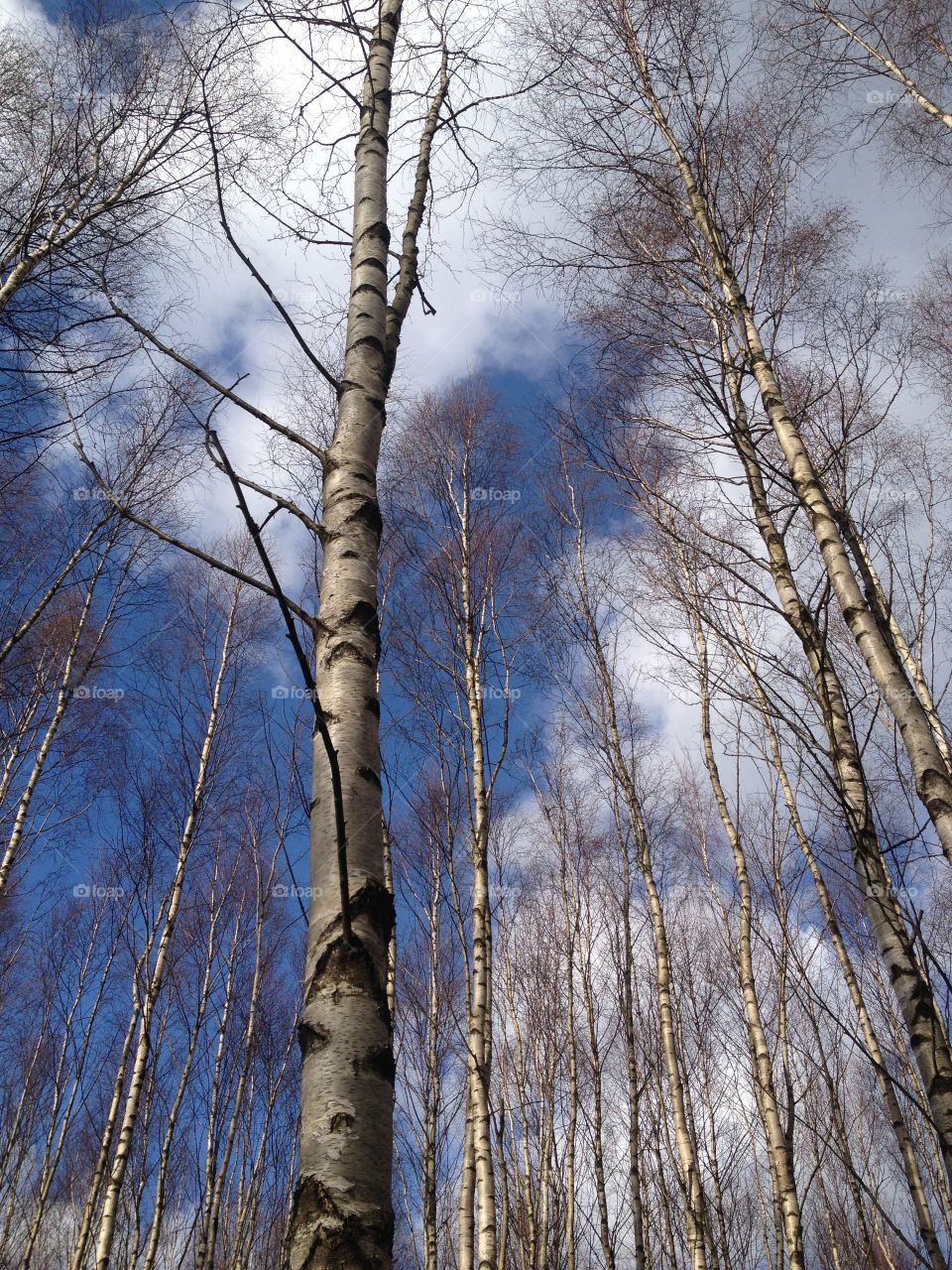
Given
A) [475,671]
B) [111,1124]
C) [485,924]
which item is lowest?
[111,1124]

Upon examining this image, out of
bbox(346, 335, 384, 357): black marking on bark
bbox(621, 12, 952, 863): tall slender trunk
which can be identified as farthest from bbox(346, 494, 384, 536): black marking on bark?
bbox(621, 12, 952, 863): tall slender trunk

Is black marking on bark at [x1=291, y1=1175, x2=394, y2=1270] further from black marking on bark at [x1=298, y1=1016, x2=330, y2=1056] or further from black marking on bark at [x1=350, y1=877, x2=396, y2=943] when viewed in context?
black marking on bark at [x1=350, y1=877, x2=396, y2=943]

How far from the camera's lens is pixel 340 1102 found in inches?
43.9

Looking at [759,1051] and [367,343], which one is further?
[759,1051]

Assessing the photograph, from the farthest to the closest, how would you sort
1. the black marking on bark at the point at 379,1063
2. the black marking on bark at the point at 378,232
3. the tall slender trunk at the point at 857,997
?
the tall slender trunk at the point at 857,997, the black marking on bark at the point at 378,232, the black marking on bark at the point at 379,1063

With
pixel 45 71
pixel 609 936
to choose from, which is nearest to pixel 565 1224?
pixel 609 936

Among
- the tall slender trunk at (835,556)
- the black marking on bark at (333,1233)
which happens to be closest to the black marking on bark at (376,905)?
the black marking on bark at (333,1233)

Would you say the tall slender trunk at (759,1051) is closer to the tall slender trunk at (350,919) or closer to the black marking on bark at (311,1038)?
the tall slender trunk at (350,919)

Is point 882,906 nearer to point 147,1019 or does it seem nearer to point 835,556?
point 835,556

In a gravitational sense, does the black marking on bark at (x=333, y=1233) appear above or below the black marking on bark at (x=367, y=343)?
below

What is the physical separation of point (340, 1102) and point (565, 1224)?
923cm

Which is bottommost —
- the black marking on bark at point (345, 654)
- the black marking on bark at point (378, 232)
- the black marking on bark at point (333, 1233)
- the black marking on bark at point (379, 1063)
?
the black marking on bark at point (333, 1233)

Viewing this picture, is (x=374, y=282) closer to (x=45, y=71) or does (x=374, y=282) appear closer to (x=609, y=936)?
(x=45, y=71)

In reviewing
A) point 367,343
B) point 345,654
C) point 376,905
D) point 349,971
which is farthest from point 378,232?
point 349,971
